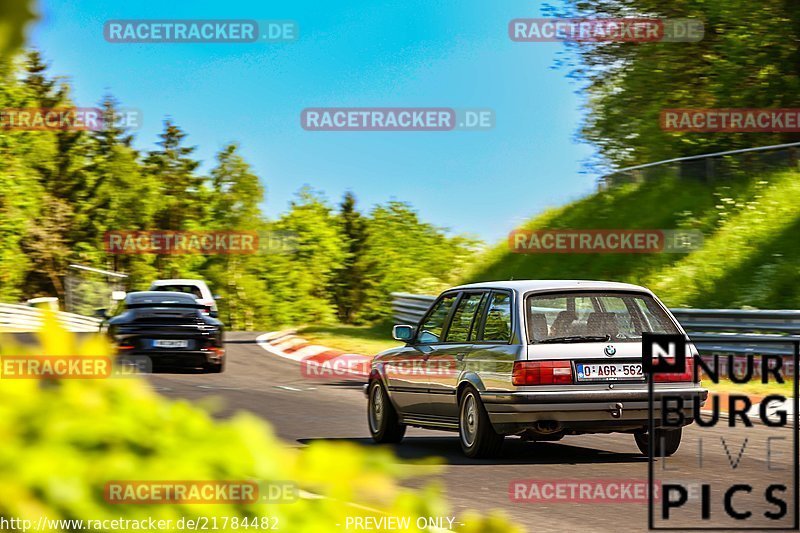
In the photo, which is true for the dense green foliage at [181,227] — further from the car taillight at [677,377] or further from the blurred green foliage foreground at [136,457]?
the blurred green foliage foreground at [136,457]

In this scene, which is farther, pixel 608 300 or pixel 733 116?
pixel 733 116

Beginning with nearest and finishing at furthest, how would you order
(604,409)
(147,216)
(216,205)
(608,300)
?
1. (604,409)
2. (608,300)
3. (147,216)
4. (216,205)

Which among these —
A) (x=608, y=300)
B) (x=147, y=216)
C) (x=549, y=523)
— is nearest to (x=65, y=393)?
(x=549, y=523)

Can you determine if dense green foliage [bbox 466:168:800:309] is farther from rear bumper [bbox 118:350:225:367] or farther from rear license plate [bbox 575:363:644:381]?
rear license plate [bbox 575:363:644:381]

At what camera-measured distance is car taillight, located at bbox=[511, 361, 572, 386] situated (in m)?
9.98

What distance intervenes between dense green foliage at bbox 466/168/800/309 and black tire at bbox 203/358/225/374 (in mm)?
8662

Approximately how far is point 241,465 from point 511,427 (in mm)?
8007

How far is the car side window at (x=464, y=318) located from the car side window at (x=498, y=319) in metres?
0.30

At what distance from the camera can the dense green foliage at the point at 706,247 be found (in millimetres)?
22531

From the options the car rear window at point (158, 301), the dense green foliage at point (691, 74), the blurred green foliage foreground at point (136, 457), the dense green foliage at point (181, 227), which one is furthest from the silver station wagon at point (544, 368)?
the dense green foliage at point (181, 227)

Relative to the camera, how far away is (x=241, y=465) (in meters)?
2.24

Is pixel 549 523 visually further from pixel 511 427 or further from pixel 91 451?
pixel 91 451

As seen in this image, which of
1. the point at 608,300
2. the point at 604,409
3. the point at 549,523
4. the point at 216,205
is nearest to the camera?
the point at 549,523

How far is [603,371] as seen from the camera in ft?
32.9
